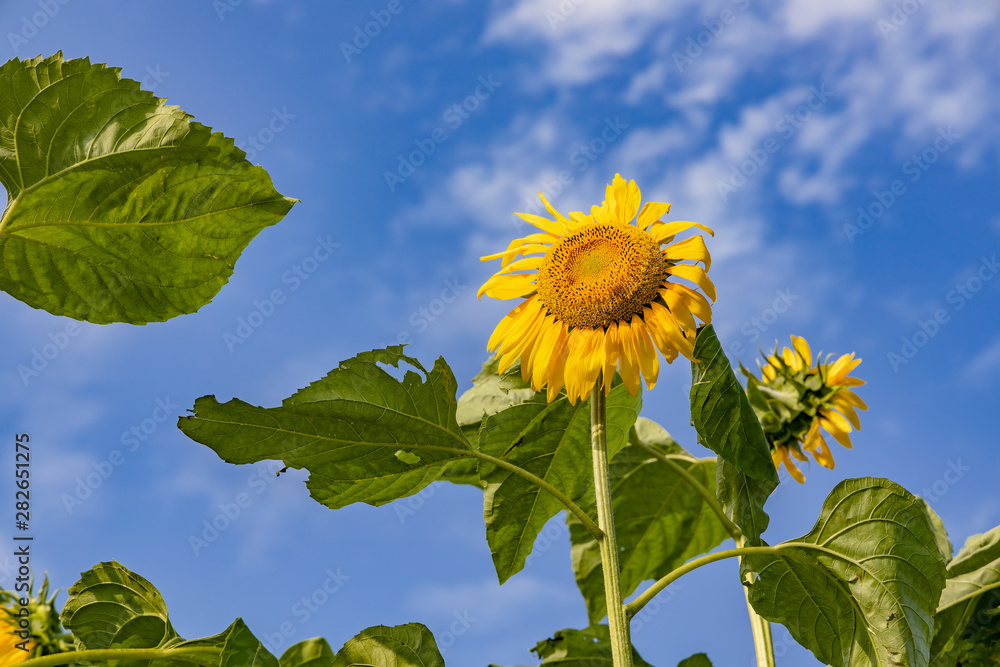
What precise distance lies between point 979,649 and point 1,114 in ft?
8.36

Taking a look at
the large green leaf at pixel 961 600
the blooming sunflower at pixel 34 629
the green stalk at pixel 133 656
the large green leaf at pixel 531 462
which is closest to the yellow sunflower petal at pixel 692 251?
the large green leaf at pixel 531 462

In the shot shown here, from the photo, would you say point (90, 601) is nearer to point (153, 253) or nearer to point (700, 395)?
point (153, 253)

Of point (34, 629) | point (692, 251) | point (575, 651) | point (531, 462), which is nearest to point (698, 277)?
point (692, 251)

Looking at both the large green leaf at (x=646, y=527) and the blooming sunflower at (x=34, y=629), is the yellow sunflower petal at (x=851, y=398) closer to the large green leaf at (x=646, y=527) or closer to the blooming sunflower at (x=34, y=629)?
the large green leaf at (x=646, y=527)

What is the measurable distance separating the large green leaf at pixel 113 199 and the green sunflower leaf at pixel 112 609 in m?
0.60

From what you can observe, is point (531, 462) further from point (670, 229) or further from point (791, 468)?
point (791, 468)

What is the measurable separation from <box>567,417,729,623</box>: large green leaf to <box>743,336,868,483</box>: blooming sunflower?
25 centimetres

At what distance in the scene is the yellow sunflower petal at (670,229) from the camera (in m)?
1.66

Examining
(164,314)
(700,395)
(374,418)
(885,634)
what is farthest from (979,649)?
(164,314)

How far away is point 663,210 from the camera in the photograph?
66.2 inches

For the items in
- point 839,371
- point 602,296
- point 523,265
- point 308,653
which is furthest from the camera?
point 839,371

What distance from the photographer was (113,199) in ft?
4.72

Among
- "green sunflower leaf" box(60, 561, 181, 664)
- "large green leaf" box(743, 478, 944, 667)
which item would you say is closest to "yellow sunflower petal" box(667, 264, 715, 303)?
"large green leaf" box(743, 478, 944, 667)

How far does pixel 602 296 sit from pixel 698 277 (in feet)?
0.64
